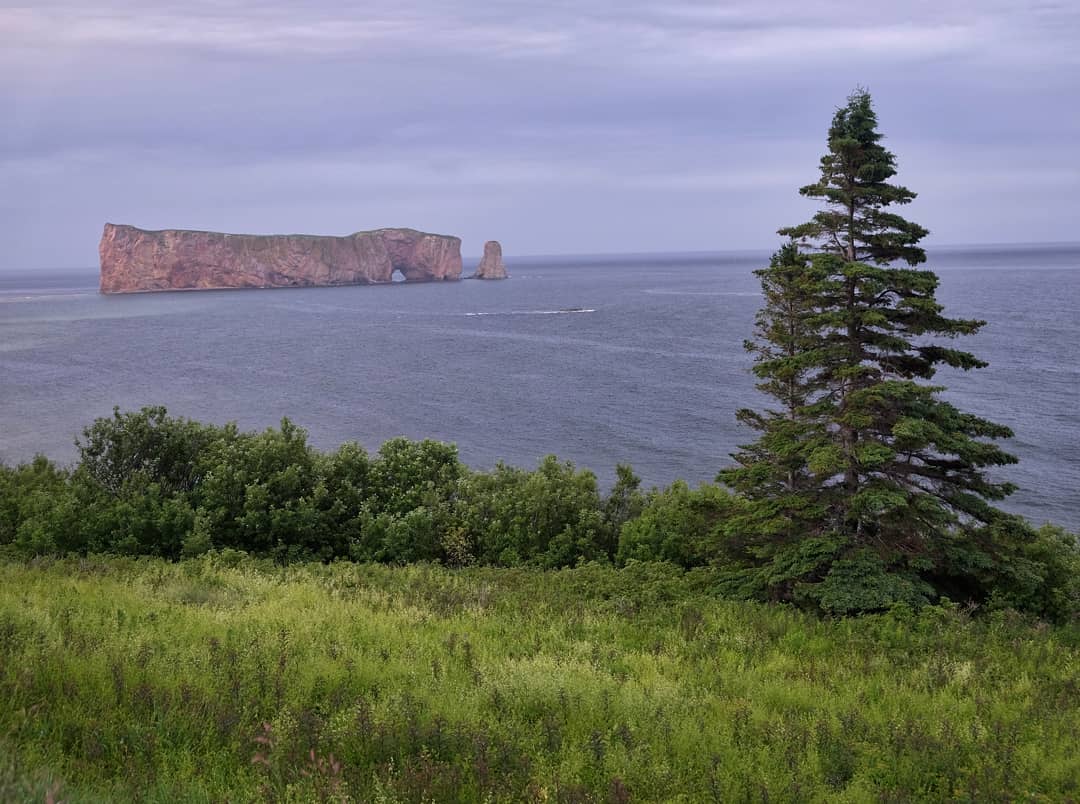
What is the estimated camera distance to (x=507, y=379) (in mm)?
79125

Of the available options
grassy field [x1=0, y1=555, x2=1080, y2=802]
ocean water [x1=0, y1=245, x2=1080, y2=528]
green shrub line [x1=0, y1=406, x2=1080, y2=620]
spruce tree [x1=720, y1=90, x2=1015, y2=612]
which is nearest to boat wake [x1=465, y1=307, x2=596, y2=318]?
ocean water [x1=0, y1=245, x2=1080, y2=528]

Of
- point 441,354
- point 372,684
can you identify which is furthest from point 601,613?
point 441,354

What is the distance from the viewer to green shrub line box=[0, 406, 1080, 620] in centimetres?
2289

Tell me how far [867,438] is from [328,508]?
1538cm

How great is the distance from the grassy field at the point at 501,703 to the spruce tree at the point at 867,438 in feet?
11.7

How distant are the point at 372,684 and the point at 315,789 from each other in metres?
2.82

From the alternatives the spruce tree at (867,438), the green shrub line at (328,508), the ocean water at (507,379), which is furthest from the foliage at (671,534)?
the ocean water at (507,379)

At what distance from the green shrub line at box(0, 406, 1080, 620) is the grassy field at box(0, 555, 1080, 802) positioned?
8286 mm

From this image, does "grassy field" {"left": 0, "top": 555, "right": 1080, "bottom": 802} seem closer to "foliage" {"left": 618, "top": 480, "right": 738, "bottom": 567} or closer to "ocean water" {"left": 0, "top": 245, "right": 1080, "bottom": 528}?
"foliage" {"left": 618, "top": 480, "right": 738, "bottom": 567}

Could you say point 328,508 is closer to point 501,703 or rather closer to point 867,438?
point 867,438

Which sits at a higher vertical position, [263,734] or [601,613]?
[263,734]

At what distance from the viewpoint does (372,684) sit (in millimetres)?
8945

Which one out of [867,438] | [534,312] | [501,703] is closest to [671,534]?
[867,438]

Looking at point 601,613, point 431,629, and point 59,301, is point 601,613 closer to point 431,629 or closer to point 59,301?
point 431,629
